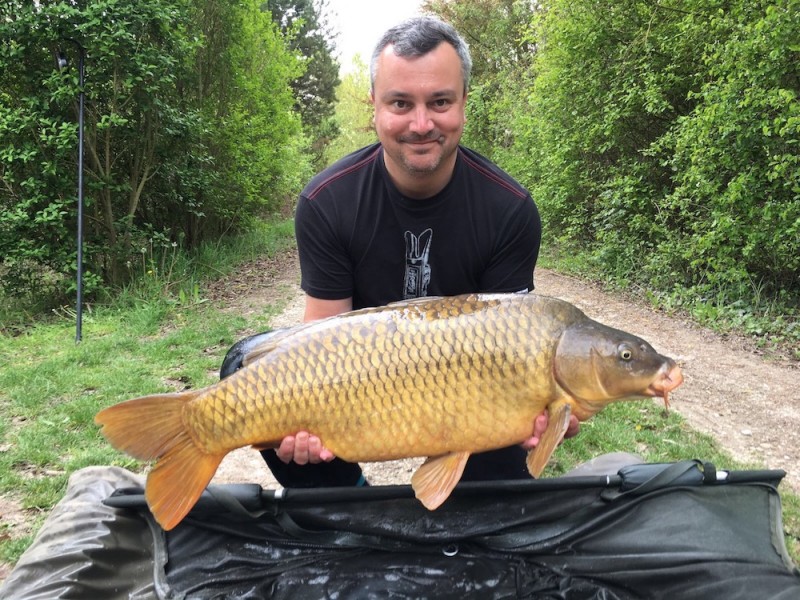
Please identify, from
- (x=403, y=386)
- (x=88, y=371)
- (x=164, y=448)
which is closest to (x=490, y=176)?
(x=403, y=386)

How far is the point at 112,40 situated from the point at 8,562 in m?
3.99

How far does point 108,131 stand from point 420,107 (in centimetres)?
438

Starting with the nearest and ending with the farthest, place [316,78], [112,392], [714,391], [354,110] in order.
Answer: [112,392] < [714,391] < [316,78] < [354,110]

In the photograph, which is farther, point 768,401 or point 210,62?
point 210,62

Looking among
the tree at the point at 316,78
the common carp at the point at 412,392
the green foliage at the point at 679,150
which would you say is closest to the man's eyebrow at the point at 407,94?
the common carp at the point at 412,392

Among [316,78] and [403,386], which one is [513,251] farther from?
[316,78]

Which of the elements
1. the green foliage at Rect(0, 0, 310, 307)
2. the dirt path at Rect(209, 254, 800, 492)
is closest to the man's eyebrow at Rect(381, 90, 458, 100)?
the dirt path at Rect(209, 254, 800, 492)

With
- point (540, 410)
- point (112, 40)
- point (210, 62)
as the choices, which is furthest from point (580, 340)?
point (210, 62)

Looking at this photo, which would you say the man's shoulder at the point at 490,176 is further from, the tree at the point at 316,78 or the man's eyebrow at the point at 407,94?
the tree at the point at 316,78

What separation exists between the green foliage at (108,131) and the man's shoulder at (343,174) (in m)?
3.59

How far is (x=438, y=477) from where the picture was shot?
1163mm

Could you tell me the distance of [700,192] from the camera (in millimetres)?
4191

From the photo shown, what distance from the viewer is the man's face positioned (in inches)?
54.7

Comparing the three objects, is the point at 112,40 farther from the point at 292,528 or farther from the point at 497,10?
the point at 497,10
